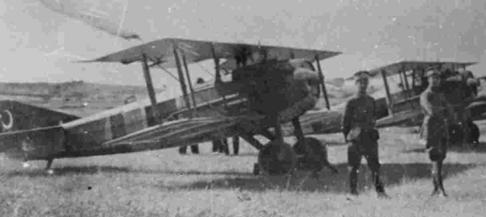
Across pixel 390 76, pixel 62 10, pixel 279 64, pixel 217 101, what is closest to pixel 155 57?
pixel 217 101

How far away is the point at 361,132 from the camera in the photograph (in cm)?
730

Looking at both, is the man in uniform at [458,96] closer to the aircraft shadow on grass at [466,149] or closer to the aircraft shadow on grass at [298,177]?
the aircraft shadow on grass at [466,149]

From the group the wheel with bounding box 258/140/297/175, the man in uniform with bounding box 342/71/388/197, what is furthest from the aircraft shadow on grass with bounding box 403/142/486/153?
the man in uniform with bounding box 342/71/388/197

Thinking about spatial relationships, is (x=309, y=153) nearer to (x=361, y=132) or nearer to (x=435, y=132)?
(x=361, y=132)

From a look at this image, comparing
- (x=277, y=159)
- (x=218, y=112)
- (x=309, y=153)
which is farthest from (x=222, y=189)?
(x=309, y=153)

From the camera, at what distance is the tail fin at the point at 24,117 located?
12000 mm

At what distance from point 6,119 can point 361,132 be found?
26.9 ft

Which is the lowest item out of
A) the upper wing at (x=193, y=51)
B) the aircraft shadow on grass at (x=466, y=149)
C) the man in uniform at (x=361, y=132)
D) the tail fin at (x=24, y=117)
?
the aircraft shadow on grass at (x=466, y=149)

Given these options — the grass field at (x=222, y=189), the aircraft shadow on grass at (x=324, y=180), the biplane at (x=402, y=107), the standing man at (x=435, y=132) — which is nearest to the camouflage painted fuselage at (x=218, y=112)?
the grass field at (x=222, y=189)

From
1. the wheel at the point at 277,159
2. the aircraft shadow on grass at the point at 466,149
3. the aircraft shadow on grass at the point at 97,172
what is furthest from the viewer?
the aircraft shadow on grass at the point at 466,149

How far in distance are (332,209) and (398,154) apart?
287 inches

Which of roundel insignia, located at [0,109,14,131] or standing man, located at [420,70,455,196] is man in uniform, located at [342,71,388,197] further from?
roundel insignia, located at [0,109,14,131]

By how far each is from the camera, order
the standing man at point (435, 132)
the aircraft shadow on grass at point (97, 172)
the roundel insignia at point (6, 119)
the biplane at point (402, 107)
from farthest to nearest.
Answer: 1. the biplane at point (402, 107)
2. the roundel insignia at point (6, 119)
3. the aircraft shadow on grass at point (97, 172)
4. the standing man at point (435, 132)

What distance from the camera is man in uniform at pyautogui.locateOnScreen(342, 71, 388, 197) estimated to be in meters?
7.30
